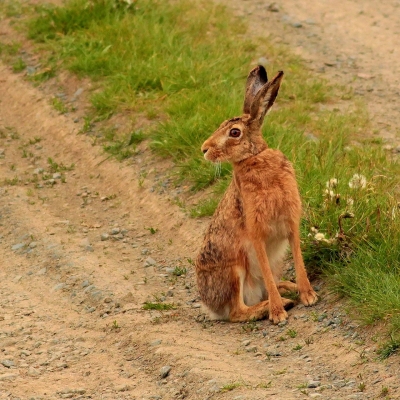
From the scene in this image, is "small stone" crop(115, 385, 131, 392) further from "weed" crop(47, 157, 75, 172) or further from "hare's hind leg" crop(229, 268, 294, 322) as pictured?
"weed" crop(47, 157, 75, 172)

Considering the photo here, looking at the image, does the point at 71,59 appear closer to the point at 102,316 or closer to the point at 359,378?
the point at 102,316

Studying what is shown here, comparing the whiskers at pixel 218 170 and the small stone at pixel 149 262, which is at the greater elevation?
the whiskers at pixel 218 170

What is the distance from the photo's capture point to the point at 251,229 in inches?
236

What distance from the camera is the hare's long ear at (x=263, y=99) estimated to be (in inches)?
240

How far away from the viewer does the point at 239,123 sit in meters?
6.14

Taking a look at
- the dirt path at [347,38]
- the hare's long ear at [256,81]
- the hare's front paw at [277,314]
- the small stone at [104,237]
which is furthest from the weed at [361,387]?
the dirt path at [347,38]

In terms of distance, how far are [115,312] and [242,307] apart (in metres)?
0.86

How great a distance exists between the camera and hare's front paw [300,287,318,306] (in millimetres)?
6031

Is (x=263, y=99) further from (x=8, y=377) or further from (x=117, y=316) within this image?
(x=8, y=377)

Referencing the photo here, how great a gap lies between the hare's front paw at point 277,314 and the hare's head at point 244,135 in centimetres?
94

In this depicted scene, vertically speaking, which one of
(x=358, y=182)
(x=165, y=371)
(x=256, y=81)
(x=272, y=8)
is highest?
(x=256, y=81)

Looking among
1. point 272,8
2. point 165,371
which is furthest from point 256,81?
point 272,8

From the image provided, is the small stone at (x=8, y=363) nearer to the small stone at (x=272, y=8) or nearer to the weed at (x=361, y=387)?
the weed at (x=361, y=387)

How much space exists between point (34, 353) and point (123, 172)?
106 inches
